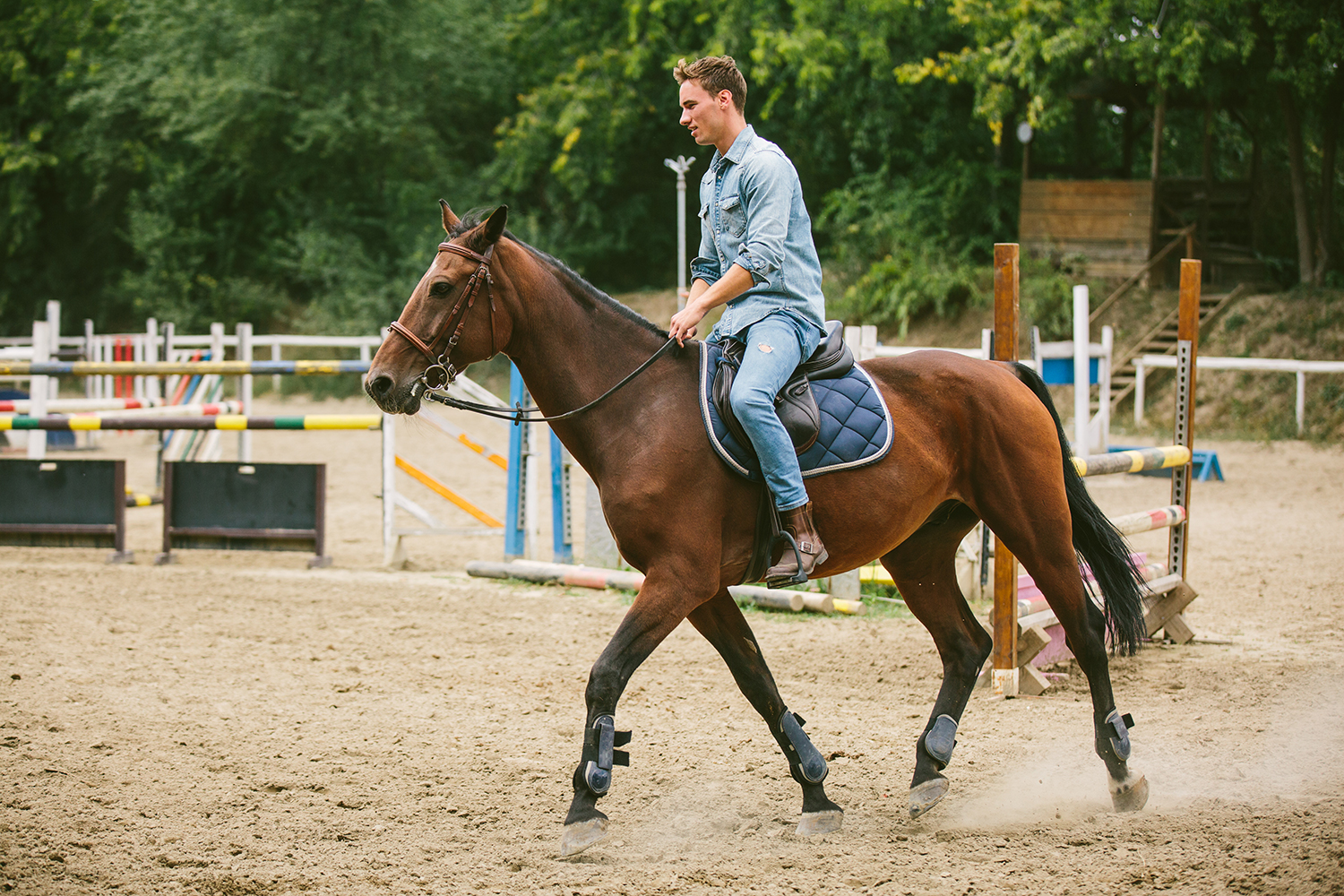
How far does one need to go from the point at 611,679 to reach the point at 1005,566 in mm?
2487

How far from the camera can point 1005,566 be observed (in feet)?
17.1

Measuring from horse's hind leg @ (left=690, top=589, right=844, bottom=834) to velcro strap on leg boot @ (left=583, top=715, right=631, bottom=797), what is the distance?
49 cm

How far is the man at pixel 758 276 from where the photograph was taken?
3.62m

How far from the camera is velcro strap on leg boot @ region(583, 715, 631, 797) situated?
11.4 feet

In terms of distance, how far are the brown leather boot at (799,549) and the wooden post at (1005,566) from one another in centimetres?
148

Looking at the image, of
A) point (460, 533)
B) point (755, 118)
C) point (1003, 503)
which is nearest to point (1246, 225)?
point (755, 118)

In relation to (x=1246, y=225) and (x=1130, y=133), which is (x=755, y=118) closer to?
(x=1130, y=133)

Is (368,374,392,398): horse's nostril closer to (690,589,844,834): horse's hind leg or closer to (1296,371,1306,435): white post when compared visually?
(690,589,844,834): horse's hind leg

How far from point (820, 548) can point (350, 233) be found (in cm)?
2745

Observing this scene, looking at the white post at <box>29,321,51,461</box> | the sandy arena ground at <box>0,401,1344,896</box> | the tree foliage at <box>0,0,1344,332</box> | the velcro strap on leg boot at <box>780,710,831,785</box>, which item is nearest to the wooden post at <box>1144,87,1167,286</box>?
the tree foliage at <box>0,0,1344,332</box>

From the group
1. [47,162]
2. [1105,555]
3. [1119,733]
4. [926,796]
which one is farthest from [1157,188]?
[47,162]

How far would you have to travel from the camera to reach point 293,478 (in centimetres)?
868

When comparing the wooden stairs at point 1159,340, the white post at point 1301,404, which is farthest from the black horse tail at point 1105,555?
the wooden stairs at point 1159,340

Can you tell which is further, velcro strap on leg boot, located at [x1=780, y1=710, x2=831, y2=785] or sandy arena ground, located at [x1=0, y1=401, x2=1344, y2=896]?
velcro strap on leg boot, located at [x1=780, y1=710, x2=831, y2=785]
